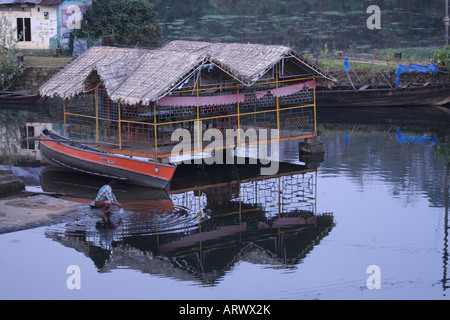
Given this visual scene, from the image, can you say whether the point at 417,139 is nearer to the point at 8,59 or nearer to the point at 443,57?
the point at 443,57

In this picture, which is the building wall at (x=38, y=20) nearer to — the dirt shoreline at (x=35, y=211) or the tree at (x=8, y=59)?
the tree at (x=8, y=59)

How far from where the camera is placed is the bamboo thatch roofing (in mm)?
24547

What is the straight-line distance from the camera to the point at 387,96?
38000 mm

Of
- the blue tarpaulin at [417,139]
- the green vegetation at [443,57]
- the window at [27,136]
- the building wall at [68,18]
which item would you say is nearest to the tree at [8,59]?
the building wall at [68,18]

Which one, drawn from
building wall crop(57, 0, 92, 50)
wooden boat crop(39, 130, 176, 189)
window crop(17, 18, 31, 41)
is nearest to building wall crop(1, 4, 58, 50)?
window crop(17, 18, 31, 41)

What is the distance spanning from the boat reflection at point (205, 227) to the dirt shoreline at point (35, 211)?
0.45 m

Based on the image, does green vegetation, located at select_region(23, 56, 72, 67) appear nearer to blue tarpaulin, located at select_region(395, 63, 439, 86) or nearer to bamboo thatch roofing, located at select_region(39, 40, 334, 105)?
bamboo thatch roofing, located at select_region(39, 40, 334, 105)

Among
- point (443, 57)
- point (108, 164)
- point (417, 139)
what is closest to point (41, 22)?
point (108, 164)

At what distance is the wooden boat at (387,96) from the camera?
123 ft

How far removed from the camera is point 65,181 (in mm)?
26266

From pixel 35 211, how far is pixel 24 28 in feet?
71.8

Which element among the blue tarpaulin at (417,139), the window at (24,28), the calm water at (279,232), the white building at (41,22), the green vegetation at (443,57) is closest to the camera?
the calm water at (279,232)

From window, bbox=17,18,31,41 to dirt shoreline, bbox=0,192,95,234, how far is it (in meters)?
20.1

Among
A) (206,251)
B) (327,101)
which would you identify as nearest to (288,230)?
(206,251)
